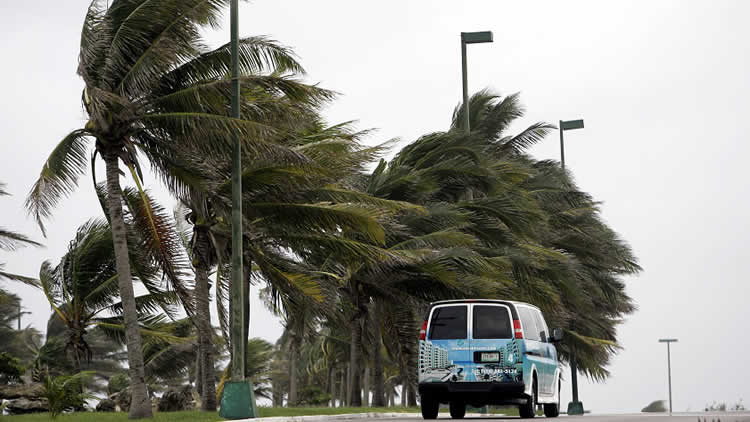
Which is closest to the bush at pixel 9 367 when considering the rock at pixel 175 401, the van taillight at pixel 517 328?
the rock at pixel 175 401

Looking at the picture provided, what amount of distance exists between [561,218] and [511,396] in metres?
24.5

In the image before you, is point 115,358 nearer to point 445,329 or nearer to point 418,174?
point 418,174

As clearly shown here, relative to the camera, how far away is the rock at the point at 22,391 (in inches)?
1104

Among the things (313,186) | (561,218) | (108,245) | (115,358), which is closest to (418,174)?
(313,186)

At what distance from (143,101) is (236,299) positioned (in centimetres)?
494

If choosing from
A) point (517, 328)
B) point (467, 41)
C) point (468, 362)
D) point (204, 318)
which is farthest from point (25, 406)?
point (467, 41)

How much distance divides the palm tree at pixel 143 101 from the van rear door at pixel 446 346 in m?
5.19

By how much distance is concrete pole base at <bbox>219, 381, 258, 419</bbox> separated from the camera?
63.6ft

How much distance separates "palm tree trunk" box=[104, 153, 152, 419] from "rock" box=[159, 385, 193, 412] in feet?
25.8

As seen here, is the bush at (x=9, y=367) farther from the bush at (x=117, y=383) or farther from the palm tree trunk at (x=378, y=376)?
the bush at (x=117, y=383)

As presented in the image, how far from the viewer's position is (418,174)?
31656 mm

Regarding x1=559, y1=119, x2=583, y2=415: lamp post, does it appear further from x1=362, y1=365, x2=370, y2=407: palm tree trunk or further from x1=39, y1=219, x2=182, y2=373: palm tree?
x1=39, y1=219, x2=182, y2=373: palm tree

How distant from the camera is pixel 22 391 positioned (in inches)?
1117

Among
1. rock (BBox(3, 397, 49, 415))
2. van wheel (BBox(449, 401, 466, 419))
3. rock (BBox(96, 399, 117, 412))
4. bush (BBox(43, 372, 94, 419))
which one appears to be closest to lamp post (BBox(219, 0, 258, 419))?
bush (BBox(43, 372, 94, 419))
